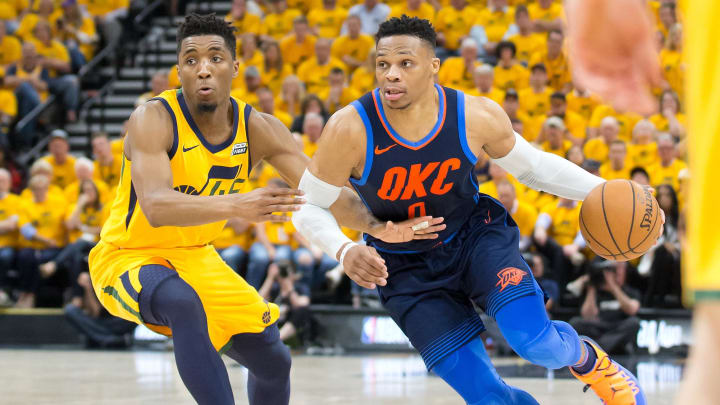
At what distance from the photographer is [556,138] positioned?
356 inches

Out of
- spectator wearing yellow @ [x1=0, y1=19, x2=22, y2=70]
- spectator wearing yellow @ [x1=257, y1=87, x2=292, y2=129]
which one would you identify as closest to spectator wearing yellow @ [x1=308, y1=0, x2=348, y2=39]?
spectator wearing yellow @ [x1=257, y1=87, x2=292, y2=129]

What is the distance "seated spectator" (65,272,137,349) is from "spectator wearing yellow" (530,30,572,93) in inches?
202

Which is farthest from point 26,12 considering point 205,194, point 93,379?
point 205,194

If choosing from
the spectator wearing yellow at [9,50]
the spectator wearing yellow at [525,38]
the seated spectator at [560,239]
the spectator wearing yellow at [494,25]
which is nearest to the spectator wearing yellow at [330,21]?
the spectator wearing yellow at [494,25]

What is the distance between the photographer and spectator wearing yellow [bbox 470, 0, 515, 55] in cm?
1128

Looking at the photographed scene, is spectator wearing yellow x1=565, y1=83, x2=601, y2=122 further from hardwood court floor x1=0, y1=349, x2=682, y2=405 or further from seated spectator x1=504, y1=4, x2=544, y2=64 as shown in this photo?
hardwood court floor x1=0, y1=349, x2=682, y2=405

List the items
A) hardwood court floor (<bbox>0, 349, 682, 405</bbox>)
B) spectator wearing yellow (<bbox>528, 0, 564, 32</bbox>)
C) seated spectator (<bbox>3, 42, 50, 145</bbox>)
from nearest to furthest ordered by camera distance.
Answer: hardwood court floor (<bbox>0, 349, 682, 405</bbox>)
spectator wearing yellow (<bbox>528, 0, 564, 32</bbox>)
seated spectator (<bbox>3, 42, 50, 145</bbox>)

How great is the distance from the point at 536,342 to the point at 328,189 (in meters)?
1.04

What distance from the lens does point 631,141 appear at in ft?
31.1

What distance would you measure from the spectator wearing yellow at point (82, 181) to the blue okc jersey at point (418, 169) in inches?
257

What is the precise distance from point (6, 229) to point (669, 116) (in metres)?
6.79

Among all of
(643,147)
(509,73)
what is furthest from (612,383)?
(509,73)

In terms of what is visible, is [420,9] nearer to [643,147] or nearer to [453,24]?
[453,24]

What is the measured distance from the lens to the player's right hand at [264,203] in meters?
3.66
